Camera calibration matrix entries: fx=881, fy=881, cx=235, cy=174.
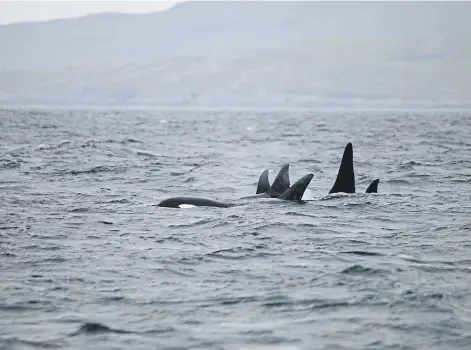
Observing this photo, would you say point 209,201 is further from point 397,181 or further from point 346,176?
point 397,181

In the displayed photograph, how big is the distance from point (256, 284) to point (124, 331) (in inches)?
88.4

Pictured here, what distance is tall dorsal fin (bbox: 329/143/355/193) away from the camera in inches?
682

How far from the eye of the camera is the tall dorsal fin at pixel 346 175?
1731 cm

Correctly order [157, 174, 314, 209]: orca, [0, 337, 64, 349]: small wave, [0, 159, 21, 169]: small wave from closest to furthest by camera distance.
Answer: [0, 337, 64, 349]: small wave → [157, 174, 314, 209]: orca → [0, 159, 21, 169]: small wave

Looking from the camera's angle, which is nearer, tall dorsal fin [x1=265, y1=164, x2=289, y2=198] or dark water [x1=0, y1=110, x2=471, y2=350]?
dark water [x1=0, y1=110, x2=471, y2=350]

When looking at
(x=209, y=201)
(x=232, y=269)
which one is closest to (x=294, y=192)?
(x=209, y=201)

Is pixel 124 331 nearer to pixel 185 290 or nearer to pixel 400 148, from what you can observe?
pixel 185 290

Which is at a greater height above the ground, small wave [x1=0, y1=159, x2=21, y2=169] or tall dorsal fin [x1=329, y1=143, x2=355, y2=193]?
tall dorsal fin [x1=329, y1=143, x2=355, y2=193]

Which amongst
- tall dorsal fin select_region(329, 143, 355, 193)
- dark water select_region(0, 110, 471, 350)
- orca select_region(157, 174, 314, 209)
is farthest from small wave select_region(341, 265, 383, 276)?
tall dorsal fin select_region(329, 143, 355, 193)

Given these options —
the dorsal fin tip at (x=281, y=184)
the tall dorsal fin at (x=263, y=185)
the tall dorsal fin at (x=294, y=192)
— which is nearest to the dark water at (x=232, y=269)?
the tall dorsal fin at (x=294, y=192)

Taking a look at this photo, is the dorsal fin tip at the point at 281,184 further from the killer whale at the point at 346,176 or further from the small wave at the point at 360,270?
the small wave at the point at 360,270

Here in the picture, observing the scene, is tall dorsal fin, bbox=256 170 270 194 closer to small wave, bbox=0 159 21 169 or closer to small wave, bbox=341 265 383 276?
small wave, bbox=341 265 383 276

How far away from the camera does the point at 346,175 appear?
17859 millimetres

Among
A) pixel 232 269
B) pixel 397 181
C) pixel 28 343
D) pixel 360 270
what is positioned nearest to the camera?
pixel 28 343
